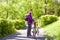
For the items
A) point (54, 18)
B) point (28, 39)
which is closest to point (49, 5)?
point (54, 18)

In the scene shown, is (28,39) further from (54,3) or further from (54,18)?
(54,3)

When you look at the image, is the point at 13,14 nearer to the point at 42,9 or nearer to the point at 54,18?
the point at 54,18

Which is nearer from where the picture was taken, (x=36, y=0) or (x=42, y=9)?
(x=36, y=0)

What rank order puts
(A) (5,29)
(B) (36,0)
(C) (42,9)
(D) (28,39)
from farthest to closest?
(C) (42,9) < (B) (36,0) < (A) (5,29) < (D) (28,39)

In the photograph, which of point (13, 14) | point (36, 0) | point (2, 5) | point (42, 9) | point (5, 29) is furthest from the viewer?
point (42, 9)

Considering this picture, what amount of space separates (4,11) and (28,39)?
A: 10770 mm

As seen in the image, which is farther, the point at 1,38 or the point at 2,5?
the point at 2,5

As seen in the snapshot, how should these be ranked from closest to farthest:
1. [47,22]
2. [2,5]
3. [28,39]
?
1. [28,39]
2. [2,5]
3. [47,22]

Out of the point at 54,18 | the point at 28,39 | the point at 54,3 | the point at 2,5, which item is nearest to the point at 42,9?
the point at 54,3

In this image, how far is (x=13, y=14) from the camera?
87.1 ft

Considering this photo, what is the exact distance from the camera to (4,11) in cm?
2480

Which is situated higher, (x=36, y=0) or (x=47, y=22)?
(x=36, y=0)

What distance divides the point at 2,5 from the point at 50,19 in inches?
299

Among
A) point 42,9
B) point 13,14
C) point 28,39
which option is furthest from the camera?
point 42,9
